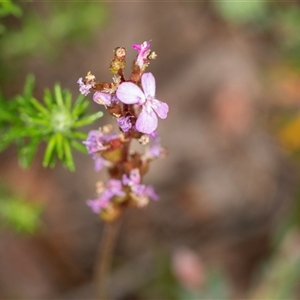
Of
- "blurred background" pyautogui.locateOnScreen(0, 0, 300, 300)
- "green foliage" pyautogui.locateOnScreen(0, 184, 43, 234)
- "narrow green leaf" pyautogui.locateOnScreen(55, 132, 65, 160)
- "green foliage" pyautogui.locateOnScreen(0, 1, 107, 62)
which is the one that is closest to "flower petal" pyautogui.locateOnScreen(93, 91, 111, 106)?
"narrow green leaf" pyautogui.locateOnScreen(55, 132, 65, 160)

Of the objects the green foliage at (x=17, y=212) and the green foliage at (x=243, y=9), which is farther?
the green foliage at (x=243, y=9)

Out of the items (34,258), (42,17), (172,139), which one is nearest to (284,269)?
(172,139)

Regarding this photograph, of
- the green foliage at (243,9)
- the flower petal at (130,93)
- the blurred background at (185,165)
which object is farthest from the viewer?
the green foliage at (243,9)

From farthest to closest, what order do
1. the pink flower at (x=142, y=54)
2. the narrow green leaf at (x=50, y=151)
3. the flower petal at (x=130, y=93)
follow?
the narrow green leaf at (x=50, y=151) → the pink flower at (x=142, y=54) → the flower petal at (x=130, y=93)

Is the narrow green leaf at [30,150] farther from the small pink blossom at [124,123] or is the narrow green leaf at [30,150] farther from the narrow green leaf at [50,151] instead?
the small pink blossom at [124,123]

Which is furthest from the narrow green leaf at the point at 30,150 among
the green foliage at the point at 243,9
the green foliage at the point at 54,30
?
the green foliage at the point at 243,9

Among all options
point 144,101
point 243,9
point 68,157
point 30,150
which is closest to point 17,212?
point 30,150

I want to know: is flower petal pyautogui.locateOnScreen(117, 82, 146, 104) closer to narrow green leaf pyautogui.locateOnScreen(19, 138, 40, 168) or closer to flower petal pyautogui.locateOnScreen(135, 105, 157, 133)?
flower petal pyautogui.locateOnScreen(135, 105, 157, 133)

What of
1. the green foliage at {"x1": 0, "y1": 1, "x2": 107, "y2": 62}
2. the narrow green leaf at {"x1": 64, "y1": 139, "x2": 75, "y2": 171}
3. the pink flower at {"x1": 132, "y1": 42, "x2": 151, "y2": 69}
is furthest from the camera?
the green foliage at {"x1": 0, "y1": 1, "x2": 107, "y2": 62}
